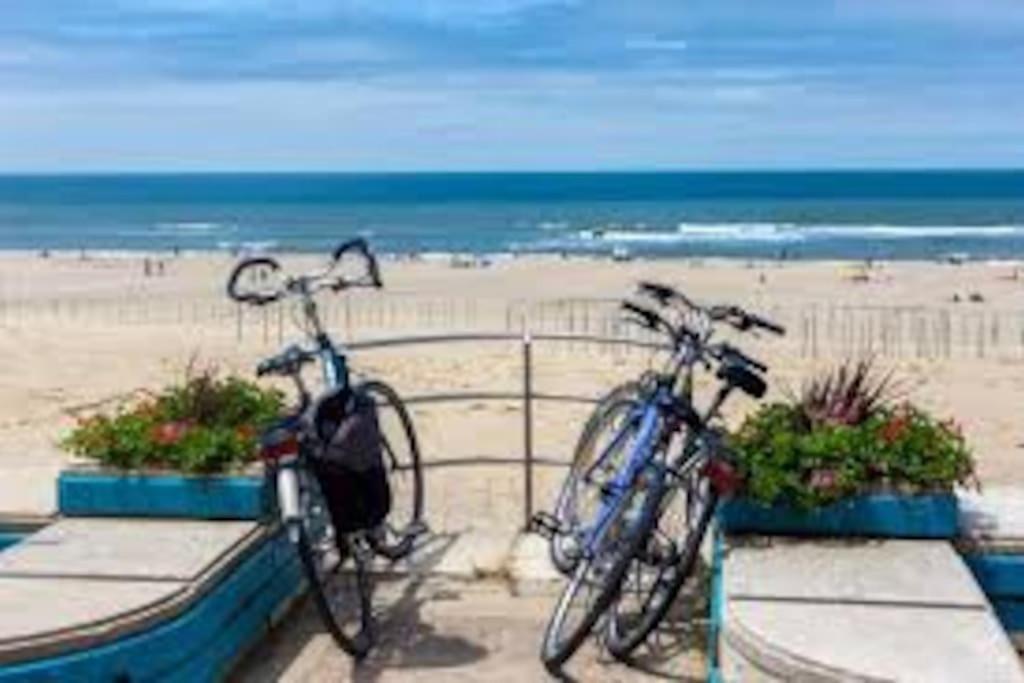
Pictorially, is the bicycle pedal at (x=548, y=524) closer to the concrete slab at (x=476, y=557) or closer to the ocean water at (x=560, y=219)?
the concrete slab at (x=476, y=557)

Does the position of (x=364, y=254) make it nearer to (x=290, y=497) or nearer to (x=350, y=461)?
(x=350, y=461)

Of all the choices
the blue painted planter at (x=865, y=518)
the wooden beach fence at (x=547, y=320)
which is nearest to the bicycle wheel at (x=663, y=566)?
the blue painted planter at (x=865, y=518)

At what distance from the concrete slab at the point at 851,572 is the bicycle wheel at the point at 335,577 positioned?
1.35 metres

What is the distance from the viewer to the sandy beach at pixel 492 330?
50.1 feet

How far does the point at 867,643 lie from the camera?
16.9 feet

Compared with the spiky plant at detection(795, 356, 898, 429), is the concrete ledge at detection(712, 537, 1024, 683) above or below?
below

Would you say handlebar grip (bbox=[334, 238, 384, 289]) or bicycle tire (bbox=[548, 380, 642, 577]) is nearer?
bicycle tire (bbox=[548, 380, 642, 577])

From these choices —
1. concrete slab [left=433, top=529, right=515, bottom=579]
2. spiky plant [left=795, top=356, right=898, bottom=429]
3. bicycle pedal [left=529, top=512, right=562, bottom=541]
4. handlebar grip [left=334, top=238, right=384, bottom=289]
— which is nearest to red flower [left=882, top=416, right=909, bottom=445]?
spiky plant [left=795, top=356, right=898, bottom=429]

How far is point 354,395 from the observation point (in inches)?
252

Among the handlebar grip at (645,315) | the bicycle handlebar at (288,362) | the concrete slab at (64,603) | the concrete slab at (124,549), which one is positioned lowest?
the concrete slab at (64,603)

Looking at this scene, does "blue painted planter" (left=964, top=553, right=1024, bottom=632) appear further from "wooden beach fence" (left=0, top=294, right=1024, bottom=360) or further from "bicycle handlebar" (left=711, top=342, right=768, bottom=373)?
"wooden beach fence" (left=0, top=294, right=1024, bottom=360)

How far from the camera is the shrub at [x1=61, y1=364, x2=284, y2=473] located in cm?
685

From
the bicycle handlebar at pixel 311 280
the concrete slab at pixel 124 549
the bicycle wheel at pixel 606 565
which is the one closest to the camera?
the bicycle wheel at pixel 606 565

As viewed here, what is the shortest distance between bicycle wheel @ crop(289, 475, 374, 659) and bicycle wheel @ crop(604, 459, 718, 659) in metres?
0.90
